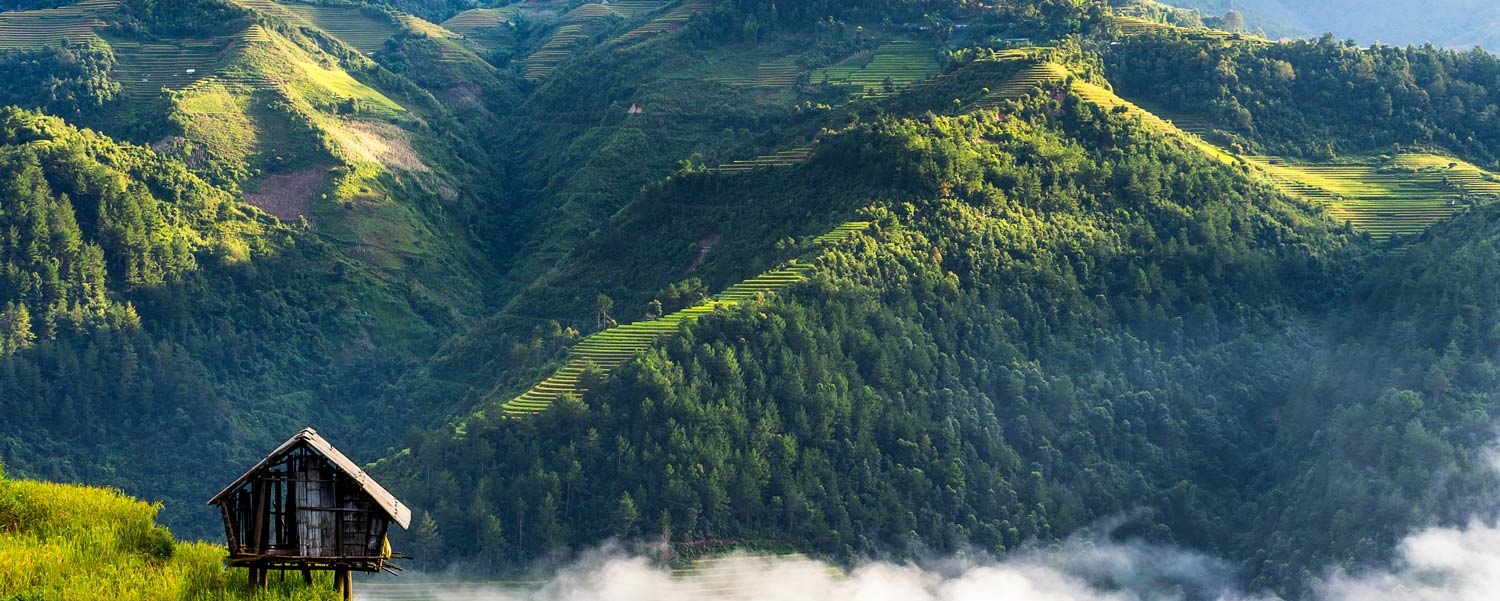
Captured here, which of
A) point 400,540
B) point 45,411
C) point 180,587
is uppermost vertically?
point 180,587

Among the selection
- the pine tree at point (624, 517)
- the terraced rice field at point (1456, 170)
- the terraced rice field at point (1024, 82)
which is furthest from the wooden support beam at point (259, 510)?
the terraced rice field at point (1456, 170)

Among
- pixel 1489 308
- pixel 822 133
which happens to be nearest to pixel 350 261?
pixel 822 133

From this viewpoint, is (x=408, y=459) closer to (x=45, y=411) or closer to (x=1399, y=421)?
(x=45, y=411)

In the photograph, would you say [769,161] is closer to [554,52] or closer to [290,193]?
[290,193]

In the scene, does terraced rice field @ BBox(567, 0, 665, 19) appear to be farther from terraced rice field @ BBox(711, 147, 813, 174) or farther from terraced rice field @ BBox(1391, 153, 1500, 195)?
terraced rice field @ BBox(1391, 153, 1500, 195)

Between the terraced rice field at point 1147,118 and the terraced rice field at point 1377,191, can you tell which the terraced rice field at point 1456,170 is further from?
the terraced rice field at point 1147,118

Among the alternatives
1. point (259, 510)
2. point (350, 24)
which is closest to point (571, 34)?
point (350, 24)
